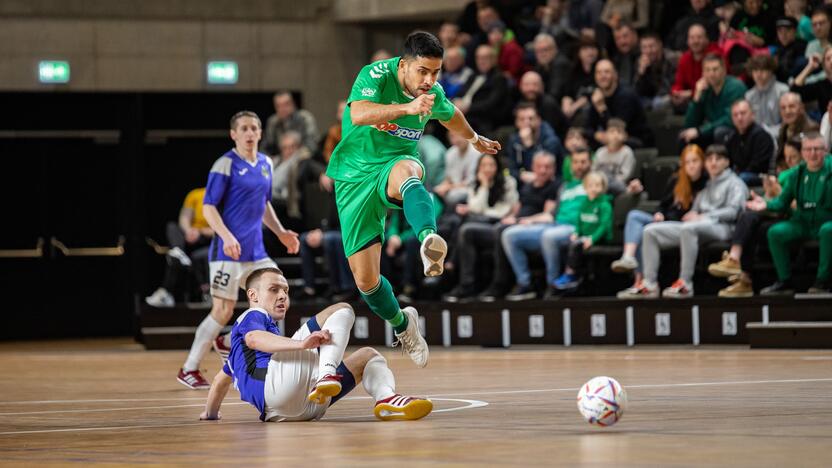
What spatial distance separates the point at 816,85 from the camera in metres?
12.2

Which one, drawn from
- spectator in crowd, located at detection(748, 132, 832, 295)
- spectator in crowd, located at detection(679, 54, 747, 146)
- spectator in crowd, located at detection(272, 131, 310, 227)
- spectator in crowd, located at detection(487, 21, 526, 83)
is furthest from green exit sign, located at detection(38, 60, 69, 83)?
spectator in crowd, located at detection(748, 132, 832, 295)

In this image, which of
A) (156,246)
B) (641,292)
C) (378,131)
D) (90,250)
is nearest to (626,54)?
(641,292)

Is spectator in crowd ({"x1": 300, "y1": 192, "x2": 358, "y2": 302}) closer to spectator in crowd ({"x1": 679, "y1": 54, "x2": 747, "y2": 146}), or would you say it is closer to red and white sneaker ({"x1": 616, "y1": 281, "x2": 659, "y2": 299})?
red and white sneaker ({"x1": 616, "y1": 281, "x2": 659, "y2": 299})

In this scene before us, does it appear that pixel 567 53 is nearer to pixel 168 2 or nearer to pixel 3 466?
pixel 168 2

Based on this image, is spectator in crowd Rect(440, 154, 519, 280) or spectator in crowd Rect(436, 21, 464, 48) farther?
spectator in crowd Rect(436, 21, 464, 48)

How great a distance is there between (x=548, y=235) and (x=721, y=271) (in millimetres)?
1823

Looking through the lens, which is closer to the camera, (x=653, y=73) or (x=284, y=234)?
(x=284, y=234)

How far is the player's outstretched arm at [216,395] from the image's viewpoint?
20.3 ft

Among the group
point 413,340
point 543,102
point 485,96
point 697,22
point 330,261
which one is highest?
point 697,22

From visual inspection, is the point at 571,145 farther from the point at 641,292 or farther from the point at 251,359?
the point at 251,359

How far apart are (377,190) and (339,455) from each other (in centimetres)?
263

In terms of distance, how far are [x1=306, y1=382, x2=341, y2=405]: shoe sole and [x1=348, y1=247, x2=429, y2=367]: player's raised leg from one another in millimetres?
1485

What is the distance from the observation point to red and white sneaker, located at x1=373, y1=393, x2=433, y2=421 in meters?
5.77

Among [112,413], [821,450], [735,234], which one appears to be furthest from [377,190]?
[735,234]
